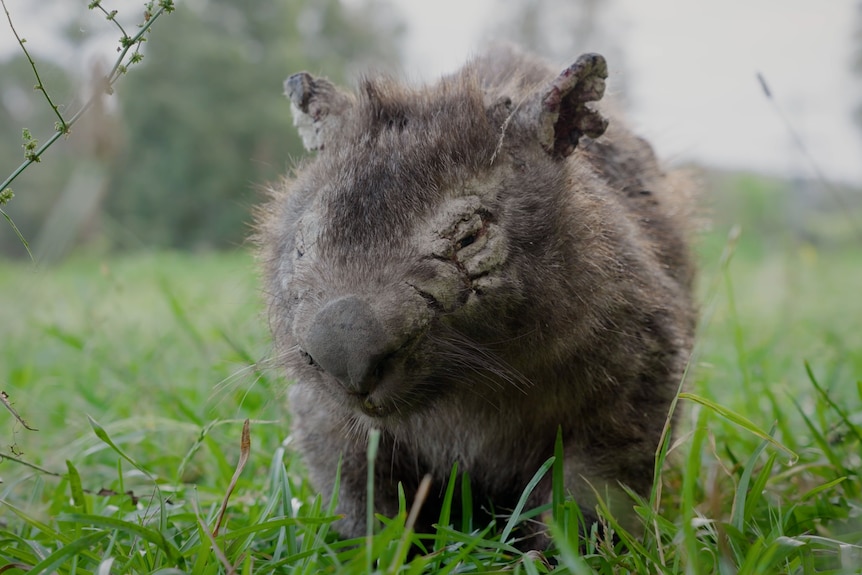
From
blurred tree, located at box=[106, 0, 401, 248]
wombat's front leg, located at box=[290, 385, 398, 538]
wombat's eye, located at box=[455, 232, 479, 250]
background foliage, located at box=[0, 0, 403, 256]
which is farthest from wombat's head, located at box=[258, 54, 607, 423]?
blurred tree, located at box=[106, 0, 401, 248]

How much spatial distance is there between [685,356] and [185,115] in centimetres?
1963

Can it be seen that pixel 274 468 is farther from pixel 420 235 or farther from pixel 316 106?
pixel 316 106

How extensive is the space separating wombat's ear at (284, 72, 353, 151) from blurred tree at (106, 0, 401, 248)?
1659cm

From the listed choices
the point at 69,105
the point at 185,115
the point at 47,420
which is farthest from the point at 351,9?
the point at 69,105

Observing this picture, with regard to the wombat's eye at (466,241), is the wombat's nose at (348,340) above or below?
below

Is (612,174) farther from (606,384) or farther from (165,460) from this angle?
(165,460)

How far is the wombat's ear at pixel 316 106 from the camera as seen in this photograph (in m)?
2.78

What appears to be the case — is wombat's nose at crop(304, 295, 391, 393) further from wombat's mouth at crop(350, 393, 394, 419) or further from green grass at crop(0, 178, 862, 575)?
green grass at crop(0, 178, 862, 575)

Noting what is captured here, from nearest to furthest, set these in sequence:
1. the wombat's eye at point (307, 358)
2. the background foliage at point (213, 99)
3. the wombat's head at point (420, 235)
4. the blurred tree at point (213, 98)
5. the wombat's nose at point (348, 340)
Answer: the wombat's nose at point (348, 340) → the wombat's head at point (420, 235) → the wombat's eye at point (307, 358) → the background foliage at point (213, 99) → the blurred tree at point (213, 98)

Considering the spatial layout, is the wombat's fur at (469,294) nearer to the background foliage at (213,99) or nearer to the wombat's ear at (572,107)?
the wombat's ear at (572,107)

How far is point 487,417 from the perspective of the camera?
2.71 metres

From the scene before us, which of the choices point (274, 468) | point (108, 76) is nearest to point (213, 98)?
point (274, 468)

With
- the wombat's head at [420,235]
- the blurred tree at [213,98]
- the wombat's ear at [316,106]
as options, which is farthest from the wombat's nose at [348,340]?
the blurred tree at [213,98]

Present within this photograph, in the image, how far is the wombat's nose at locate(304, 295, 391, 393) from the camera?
6.51ft
